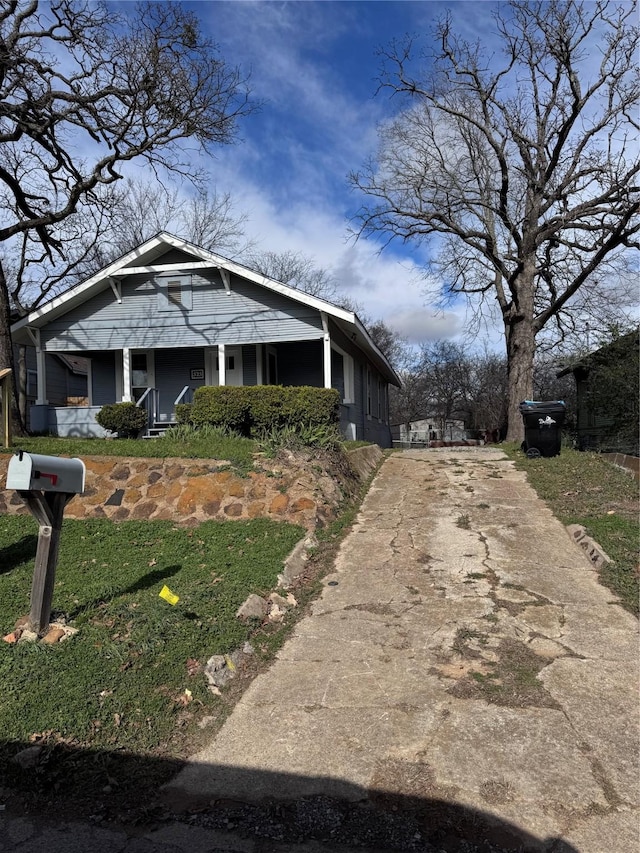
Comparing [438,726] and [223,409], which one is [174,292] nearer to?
[223,409]

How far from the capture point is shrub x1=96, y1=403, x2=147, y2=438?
573 inches

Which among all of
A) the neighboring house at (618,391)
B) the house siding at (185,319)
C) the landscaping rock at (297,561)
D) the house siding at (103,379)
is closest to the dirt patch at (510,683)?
the landscaping rock at (297,561)

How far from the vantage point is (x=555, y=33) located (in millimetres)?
17141

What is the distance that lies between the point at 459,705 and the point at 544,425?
10.5 metres

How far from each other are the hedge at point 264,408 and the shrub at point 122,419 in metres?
2.65

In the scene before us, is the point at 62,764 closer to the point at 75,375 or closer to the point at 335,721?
the point at 335,721

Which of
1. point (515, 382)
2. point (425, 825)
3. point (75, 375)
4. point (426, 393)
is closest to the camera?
point (425, 825)

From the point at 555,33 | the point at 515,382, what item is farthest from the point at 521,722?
the point at 555,33

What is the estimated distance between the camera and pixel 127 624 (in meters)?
4.77

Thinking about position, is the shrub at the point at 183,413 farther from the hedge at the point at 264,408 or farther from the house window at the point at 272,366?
the house window at the point at 272,366

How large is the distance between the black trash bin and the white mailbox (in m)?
11.0

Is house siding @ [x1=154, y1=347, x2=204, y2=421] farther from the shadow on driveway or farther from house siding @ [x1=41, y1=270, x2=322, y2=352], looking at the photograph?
the shadow on driveway

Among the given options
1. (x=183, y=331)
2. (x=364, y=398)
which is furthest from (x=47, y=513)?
(x=364, y=398)

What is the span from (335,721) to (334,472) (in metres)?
6.45
